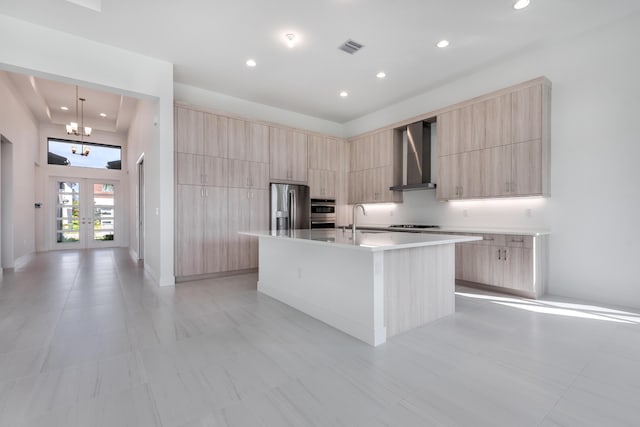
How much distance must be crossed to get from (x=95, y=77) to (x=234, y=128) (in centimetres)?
194

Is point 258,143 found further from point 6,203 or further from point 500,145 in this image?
point 6,203

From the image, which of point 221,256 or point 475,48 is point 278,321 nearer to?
point 221,256

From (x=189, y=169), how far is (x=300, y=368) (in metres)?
3.72

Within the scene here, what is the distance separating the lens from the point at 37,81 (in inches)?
217

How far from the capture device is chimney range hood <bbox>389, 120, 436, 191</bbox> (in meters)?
5.19

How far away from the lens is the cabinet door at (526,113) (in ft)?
12.1

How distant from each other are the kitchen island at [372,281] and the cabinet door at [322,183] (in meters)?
2.84

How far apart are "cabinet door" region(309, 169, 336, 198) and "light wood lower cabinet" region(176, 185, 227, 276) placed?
1872mm

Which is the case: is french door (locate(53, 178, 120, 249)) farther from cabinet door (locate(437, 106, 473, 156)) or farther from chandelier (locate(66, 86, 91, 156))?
cabinet door (locate(437, 106, 473, 156))

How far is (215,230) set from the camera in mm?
4820

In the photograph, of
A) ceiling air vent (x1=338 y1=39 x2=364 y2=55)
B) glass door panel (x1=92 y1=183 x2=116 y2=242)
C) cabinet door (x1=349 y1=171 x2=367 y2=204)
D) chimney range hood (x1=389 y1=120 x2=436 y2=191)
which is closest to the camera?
ceiling air vent (x1=338 y1=39 x2=364 y2=55)

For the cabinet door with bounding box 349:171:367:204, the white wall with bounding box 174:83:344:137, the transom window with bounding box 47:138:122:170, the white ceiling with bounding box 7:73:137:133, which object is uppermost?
the white ceiling with bounding box 7:73:137:133

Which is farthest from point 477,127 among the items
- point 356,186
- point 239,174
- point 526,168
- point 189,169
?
point 189,169

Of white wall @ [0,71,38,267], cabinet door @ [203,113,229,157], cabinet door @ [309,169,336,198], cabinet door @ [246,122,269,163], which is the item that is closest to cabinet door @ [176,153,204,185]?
cabinet door @ [203,113,229,157]
